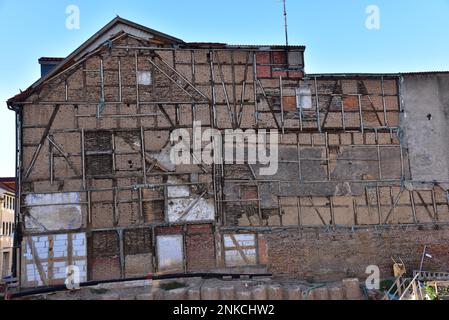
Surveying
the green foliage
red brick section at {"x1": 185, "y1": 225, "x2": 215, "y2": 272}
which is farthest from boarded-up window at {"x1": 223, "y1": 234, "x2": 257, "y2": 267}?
the green foliage

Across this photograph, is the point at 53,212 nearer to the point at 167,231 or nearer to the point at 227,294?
the point at 167,231

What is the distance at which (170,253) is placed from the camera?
14727 mm

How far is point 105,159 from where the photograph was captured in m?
15.0

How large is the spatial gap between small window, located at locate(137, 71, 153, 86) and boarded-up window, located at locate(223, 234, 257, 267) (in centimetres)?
618

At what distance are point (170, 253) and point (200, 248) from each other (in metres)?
1.04

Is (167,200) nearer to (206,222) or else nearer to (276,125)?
(206,222)

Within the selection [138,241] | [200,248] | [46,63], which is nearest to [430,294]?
[200,248]

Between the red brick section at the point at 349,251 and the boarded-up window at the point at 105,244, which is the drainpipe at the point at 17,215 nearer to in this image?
the boarded-up window at the point at 105,244

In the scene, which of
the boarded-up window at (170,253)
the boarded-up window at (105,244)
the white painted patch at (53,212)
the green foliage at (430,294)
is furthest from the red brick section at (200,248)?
the green foliage at (430,294)

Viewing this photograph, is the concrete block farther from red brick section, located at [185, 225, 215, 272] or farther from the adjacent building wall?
the adjacent building wall

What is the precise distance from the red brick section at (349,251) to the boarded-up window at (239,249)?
60cm

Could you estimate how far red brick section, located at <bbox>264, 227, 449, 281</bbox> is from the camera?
15164mm
